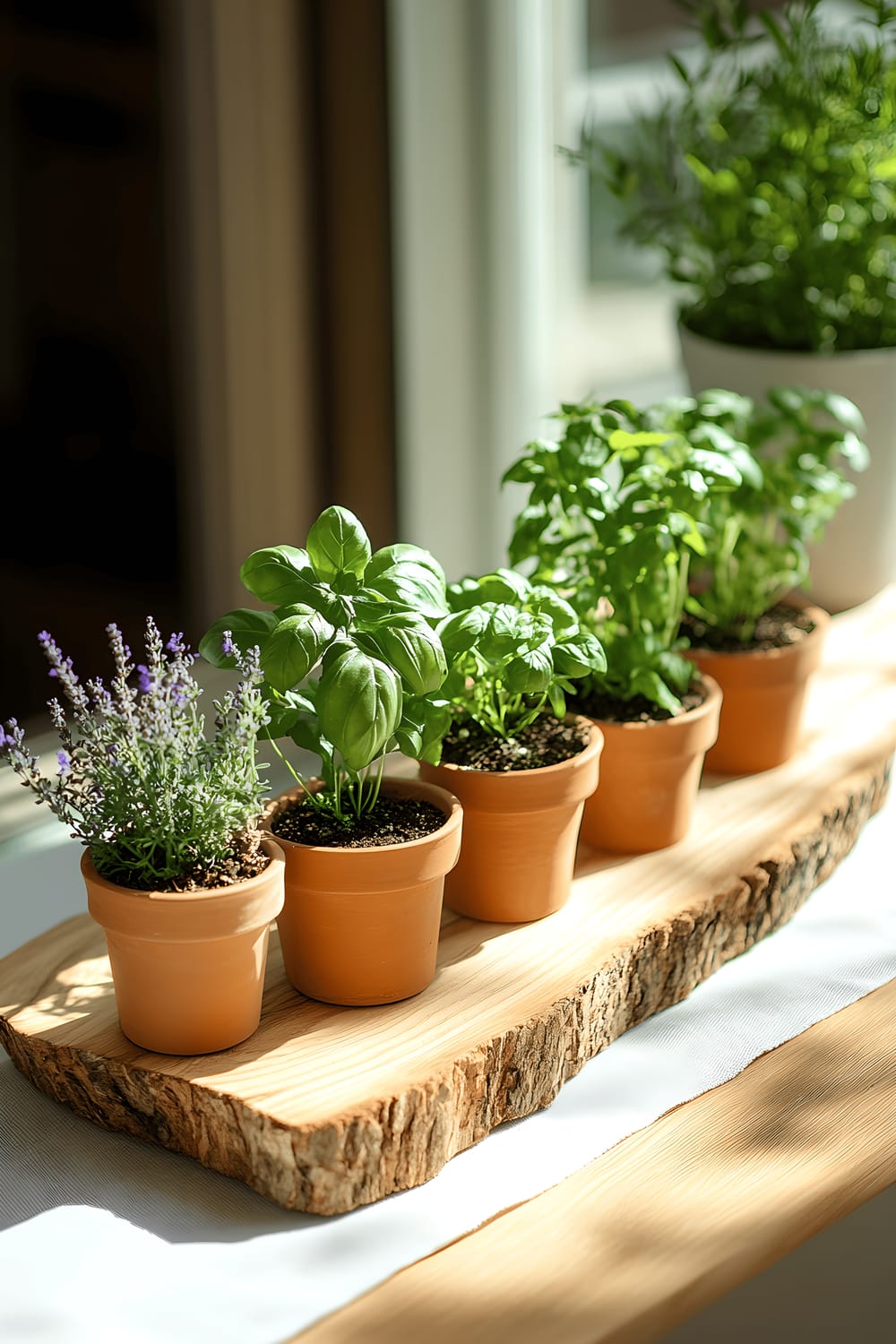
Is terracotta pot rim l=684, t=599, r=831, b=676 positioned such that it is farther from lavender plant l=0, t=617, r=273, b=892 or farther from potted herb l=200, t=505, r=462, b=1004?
lavender plant l=0, t=617, r=273, b=892

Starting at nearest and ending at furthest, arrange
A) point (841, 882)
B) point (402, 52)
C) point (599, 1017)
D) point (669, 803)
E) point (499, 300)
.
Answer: point (599, 1017) < point (669, 803) < point (841, 882) < point (402, 52) < point (499, 300)

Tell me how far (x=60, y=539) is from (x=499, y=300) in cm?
88

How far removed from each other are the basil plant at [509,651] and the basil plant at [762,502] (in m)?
0.27

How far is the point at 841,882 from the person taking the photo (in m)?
1.30

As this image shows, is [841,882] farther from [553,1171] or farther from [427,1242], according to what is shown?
[427,1242]

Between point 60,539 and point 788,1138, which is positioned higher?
point 60,539

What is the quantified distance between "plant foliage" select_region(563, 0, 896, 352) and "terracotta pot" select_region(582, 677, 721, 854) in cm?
59

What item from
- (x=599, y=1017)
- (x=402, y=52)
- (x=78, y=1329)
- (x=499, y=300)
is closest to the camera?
(x=78, y=1329)

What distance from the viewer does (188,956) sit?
883 mm

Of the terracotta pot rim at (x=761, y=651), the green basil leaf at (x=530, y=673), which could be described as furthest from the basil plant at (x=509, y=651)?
the terracotta pot rim at (x=761, y=651)

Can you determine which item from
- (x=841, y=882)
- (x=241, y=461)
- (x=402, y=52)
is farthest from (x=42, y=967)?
(x=402, y=52)

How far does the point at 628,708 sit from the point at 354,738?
0.37m

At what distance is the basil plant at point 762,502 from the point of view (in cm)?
130

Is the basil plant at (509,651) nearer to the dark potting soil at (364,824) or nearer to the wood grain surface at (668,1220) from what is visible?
the dark potting soil at (364,824)
